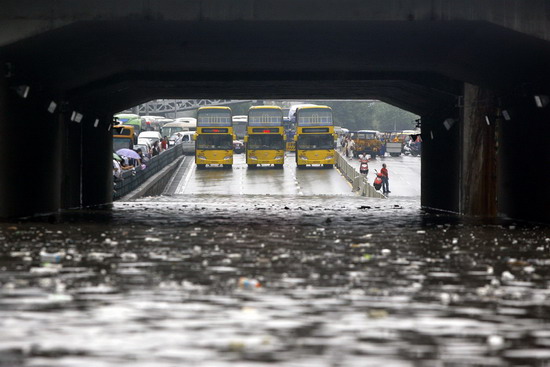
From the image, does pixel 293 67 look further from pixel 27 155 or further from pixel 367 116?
pixel 367 116

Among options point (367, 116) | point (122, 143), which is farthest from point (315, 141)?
point (367, 116)

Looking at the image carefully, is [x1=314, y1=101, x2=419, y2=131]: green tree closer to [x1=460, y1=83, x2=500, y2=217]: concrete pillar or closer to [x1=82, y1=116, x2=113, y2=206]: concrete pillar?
[x1=82, y1=116, x2=113, y2=206]: concrete pillar

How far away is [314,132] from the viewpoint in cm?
8088

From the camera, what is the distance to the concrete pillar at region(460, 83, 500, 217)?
3097 centimetres

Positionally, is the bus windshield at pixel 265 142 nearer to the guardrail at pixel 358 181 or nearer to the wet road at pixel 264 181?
the wet road at pixel 264 181

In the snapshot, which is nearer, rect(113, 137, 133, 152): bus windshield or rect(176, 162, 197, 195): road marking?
rect(176, 162, 197, 195): road marking

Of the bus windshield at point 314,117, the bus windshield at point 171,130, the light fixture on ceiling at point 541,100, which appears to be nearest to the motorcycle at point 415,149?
the bus windshield at point 171,130

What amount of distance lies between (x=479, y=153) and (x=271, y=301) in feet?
73.5

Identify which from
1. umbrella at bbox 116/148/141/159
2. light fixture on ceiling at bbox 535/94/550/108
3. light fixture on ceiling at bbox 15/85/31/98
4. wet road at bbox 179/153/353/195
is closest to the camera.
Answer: light fixture on ceiling at bbox 15/85/31/98

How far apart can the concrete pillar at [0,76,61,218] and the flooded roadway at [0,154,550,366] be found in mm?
5600

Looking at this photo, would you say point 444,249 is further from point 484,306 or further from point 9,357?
point 9,357

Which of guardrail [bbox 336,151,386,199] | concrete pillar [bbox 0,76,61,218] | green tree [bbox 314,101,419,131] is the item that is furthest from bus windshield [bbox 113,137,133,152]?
green tree [bbox 314,101,419,131]

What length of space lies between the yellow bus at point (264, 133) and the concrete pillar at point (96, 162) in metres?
36.9

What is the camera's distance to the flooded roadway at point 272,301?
7.44 m
